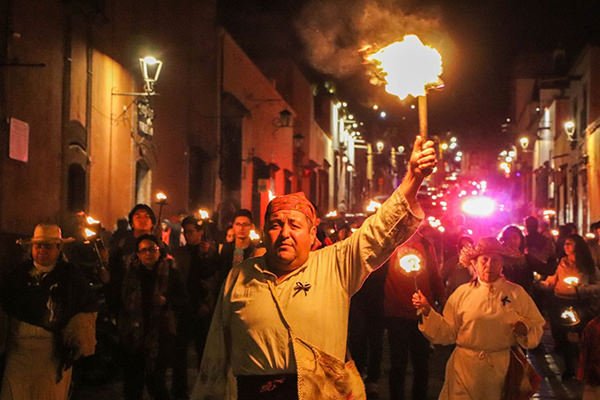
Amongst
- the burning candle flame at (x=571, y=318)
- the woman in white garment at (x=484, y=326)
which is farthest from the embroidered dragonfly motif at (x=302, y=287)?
the burning candle flame at (x=571, y=318)

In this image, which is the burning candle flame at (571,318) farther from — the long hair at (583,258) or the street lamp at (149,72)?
the street lamp at (149,72)

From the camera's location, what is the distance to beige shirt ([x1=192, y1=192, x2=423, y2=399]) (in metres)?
4.32

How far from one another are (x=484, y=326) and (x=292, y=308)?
10.1 feet

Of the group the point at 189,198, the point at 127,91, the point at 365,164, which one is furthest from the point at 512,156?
the point at 127,91

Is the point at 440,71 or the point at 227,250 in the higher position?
the point at 440,71

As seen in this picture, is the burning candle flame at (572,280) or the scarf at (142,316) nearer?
the scarf at (142,316)

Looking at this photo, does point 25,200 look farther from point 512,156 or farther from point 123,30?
point 512,156

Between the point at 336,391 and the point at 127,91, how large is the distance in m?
15.9

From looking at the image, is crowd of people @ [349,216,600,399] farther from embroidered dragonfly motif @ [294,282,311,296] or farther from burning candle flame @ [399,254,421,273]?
embroidered dragonfly motif @ [294,282,311,296]

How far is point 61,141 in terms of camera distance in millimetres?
14992

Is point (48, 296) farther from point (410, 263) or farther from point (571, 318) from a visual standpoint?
point (571, 318)

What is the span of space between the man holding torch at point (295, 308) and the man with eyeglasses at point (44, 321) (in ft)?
7.67

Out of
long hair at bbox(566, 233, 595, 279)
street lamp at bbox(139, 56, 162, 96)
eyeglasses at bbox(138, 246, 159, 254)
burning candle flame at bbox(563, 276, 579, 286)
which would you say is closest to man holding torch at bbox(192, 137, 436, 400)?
eyeglasses at bbox(138, 246, 159, 254)

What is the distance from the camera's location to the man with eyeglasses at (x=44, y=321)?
651cm
